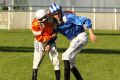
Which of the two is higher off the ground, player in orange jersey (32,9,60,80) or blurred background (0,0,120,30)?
player in orange jersey (32,9,60,80)

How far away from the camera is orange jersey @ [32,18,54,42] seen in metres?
12.0

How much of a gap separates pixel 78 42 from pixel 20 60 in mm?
6777

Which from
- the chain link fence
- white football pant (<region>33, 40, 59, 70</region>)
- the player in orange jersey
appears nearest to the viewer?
the player in orange jersey

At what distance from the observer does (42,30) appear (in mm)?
12039

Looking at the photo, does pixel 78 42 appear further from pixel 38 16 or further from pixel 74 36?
pixel 38 16

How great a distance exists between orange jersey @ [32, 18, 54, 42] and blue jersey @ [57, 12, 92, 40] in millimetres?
286

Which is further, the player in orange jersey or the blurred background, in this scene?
the blurred background

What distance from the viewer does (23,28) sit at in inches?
2036

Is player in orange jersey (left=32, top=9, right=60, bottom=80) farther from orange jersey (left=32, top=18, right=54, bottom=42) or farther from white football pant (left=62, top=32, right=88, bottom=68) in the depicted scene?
white football pant (left=62, top=32, right=88, bottom=68)

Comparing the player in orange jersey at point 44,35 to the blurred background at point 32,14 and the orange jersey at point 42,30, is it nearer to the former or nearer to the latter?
the orange jersey at point 42,30

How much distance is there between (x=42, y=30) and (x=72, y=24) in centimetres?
82

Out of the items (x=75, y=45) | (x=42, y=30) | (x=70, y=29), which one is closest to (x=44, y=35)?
(x=42, y=30)

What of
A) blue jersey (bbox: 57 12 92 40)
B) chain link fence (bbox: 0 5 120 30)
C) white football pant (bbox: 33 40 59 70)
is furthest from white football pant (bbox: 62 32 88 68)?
chain link fence (bbox: 0 5 120 30)

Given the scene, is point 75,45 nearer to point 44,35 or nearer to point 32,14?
point 44,35
